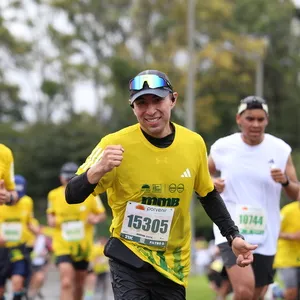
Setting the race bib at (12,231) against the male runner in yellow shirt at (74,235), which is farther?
the race bib at (12,231)

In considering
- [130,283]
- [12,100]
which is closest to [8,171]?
[130,283]

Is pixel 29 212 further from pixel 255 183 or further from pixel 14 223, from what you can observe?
pixel 255 183

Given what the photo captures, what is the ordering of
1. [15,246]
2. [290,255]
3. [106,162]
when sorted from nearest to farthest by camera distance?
1. [106,162]
2. [290,255]
3. [15,246]

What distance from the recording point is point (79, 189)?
5.48m

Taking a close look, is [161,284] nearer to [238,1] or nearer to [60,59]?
[60,59]

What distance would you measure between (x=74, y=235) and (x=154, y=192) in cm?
661

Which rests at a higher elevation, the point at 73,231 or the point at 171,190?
the point at 73,231

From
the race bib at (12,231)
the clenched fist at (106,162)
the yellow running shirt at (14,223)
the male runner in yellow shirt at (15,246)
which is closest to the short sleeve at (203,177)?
the clenched fist at (106,162)

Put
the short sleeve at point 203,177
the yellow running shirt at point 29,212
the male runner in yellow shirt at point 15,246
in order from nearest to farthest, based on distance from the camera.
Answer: the short sleeve at point 203,177 < the male runner in yellow shirt at point 15,246 < the yellow running shirt at point 29,212

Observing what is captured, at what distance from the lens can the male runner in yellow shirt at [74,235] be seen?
39.7ft

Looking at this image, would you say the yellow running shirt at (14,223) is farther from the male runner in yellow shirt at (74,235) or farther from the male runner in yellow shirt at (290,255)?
the male runner in yellow shirt at (290,255)

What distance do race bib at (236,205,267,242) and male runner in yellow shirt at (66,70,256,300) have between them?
1987 mm

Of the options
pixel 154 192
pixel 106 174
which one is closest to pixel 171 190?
pixel 154 192

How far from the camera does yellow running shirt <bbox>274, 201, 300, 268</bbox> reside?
455 inches
